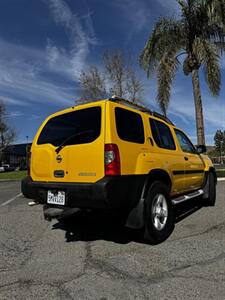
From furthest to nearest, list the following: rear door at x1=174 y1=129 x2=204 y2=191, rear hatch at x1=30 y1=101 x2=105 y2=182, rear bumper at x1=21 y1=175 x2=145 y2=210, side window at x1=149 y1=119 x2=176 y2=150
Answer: rear door at x1=174 y1=129 x2=204 y2=191 < side window at x1=149 y1=119 x2=176 y2=150 < rear hatch at x1=30 y1=101 x2=105 y2=182 < rear bumper at x1=21 y1=175 x2=145 y2=210

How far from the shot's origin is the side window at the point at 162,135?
573cm

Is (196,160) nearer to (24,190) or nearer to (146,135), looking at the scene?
(146,135)

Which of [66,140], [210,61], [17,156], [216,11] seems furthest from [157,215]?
[17,156]

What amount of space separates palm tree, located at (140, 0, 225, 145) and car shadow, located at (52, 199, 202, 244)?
10.8 meters

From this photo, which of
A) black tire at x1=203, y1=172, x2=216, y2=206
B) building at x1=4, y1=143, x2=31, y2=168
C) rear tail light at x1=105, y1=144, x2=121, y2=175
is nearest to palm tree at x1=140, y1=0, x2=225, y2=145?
black tire at x1=203, y1=172, x2=216, y2=206

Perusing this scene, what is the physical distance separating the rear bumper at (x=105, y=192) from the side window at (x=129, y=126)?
583 mm

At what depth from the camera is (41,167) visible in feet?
17.6

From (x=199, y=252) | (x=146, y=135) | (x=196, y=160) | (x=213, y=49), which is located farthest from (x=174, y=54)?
(x=199, y=252)

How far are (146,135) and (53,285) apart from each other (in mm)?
2702

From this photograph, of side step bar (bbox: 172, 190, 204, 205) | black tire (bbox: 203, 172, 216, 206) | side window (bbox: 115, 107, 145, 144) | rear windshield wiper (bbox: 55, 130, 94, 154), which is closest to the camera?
side window (bbox: 115, 107, 145, 144)

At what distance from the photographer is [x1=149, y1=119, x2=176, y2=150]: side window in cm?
573

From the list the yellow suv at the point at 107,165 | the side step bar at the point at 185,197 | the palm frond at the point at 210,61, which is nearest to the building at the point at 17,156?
the palm frond at the point at 210,61

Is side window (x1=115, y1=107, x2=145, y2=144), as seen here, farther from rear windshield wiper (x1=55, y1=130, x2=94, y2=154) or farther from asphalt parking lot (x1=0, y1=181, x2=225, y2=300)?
asphalt parking lot (x1=0, y1=181, x2=225, y2=300)

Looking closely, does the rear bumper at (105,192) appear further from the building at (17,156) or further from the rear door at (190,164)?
the building at (17,156)
